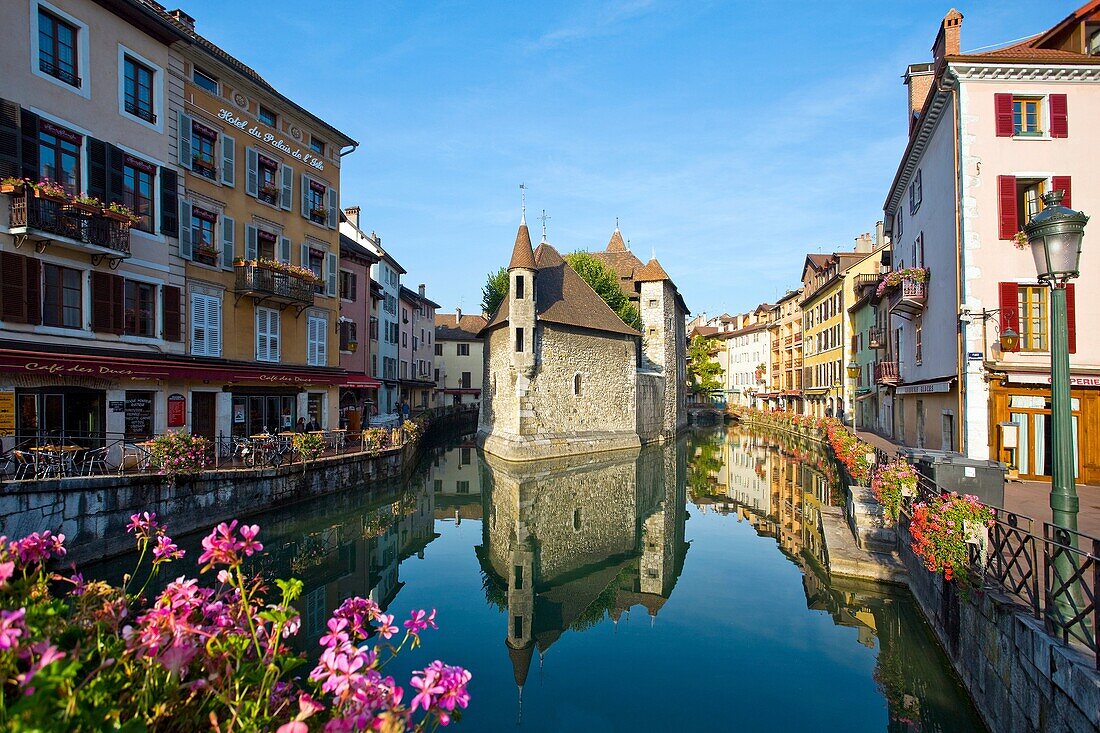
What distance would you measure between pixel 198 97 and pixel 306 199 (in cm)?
522

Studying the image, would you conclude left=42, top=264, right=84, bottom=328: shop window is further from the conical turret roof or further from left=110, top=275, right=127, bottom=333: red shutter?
the conical turret roof

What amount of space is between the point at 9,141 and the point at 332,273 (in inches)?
470

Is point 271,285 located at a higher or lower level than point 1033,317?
higher

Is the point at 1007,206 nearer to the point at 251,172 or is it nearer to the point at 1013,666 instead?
the point at 1013,666

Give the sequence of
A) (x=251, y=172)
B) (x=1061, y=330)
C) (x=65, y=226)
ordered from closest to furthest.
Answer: (x=1061, y=330) → (x=65, y=226) → (x=251, y=172)

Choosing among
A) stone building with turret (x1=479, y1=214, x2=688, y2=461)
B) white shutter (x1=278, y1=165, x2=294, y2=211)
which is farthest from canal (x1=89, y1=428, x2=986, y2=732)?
white shutter (x1=278, y1=165, x2=294, y2=211)

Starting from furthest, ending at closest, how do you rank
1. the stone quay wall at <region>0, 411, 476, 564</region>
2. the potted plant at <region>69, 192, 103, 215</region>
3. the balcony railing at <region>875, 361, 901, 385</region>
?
the balcony railing at <region>875, 361, 901, 385</region>
the potted plant at <region>69, 192, 103, 215</region>
the stone quay wall at <region>0, 411, 476, 564</region>

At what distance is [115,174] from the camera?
51.4ft

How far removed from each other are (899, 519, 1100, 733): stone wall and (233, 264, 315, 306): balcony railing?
774 inches

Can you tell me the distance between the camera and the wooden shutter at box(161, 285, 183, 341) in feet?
56.7

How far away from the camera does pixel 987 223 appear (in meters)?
15.6

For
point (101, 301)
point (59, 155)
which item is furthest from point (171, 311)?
point (59, 155)

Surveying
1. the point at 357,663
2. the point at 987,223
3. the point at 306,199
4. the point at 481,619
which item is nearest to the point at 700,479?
the point at 987,223

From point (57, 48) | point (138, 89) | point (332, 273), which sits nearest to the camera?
point (57, 48)
